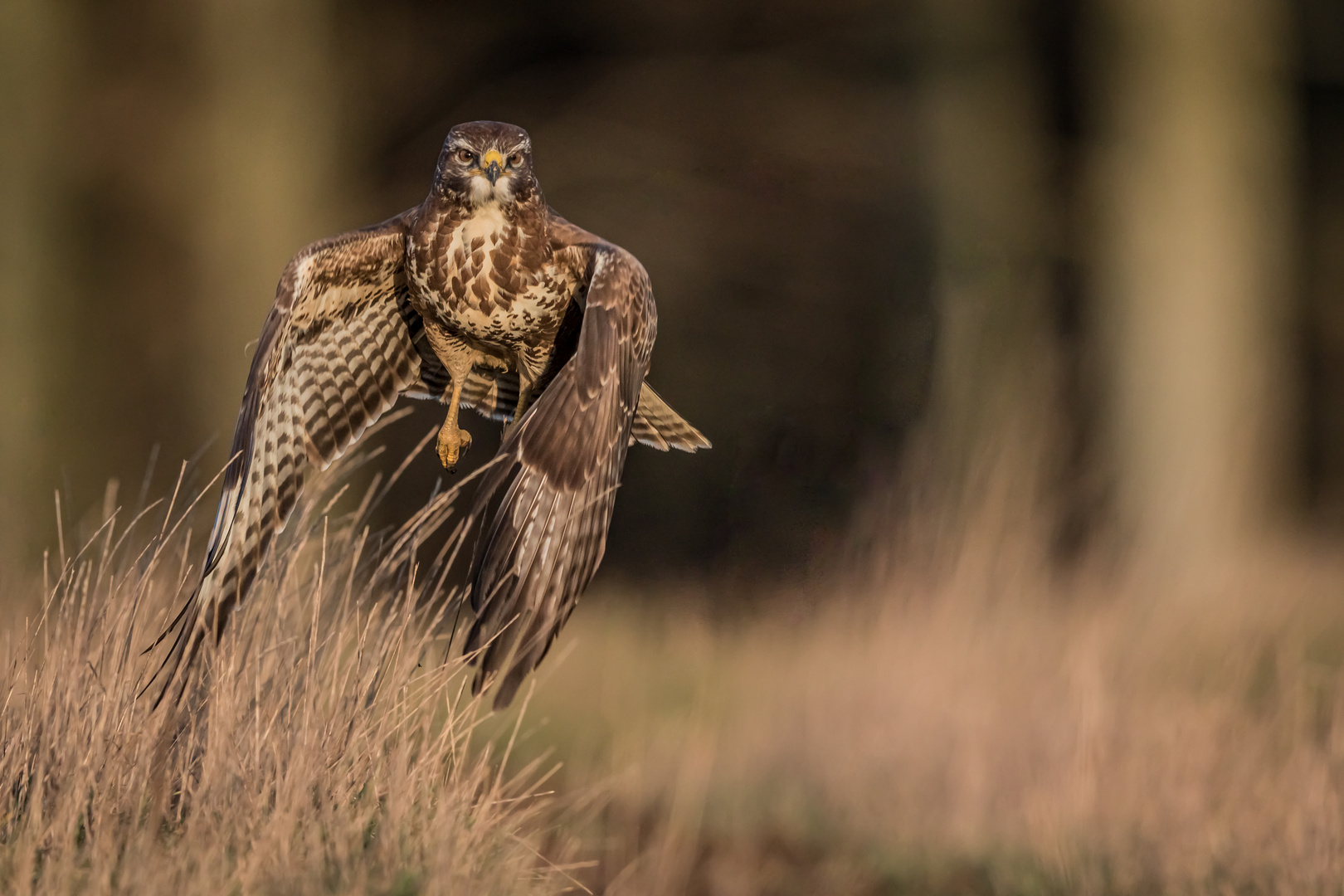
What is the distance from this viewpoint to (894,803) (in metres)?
4.86

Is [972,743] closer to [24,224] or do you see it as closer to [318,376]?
[318,376]

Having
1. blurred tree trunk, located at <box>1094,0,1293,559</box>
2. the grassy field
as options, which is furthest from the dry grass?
blurred tree trunk, located at <box>1094,0,1293,559</box>

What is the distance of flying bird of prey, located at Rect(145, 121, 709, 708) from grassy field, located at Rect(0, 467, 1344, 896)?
7.9 inches

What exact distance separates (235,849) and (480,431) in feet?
27.2

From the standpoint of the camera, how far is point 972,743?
491 cm

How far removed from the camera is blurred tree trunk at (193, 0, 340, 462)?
7.77 metres

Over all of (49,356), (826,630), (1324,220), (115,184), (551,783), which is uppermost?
(1324,220)

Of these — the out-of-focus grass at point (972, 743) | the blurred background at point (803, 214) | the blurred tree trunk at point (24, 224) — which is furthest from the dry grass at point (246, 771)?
the blurred tree trunk at point (24, 224)

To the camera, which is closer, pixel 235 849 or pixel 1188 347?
pixel 235 849

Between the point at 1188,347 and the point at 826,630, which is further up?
the point at 1188,347

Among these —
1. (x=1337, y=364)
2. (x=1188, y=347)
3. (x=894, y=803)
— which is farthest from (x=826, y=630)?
(x=1337, y=364)

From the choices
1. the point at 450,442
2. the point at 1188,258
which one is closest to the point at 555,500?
the point at 450,442

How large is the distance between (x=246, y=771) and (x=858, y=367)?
32.5 ft

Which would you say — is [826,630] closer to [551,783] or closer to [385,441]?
[551,783]
